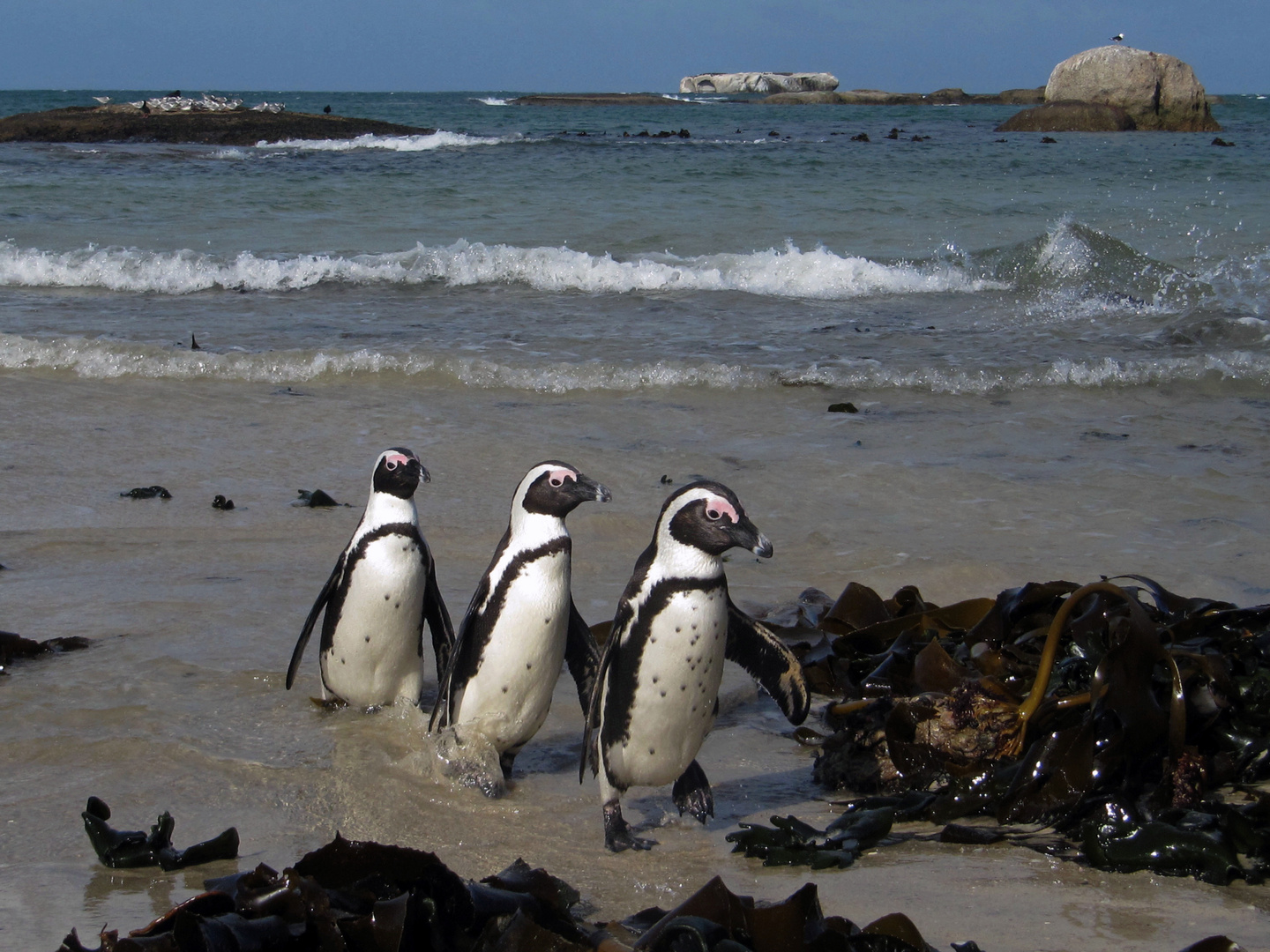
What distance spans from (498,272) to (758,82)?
108 m

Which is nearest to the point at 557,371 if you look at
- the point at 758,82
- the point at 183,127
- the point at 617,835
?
the point at 617,835

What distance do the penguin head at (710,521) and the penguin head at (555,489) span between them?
0.31 metres

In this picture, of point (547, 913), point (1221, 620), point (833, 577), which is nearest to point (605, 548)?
point (833, 577)

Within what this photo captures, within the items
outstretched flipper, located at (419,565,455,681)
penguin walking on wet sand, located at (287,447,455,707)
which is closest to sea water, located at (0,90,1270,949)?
penguin walking on wet sand, located at (287,447,455,707)

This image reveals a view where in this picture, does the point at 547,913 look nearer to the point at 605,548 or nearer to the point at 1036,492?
the point at 605,548

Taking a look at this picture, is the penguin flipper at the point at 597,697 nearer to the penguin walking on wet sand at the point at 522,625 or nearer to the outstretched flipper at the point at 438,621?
the penguin walking on wet sand at the point at 522,625

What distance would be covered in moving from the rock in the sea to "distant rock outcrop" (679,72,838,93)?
68.6m

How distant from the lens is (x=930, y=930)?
84.7 inches

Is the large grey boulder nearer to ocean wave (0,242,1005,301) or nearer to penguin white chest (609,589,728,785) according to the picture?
ocean wave (0,242,1005,301)

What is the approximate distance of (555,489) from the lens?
3.05 metres

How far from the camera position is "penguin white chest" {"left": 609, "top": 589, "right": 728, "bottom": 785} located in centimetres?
277

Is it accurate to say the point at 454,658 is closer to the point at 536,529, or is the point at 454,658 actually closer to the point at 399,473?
the point at 536,529

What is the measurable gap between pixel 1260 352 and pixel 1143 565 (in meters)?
4.63

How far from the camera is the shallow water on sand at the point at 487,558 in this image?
2379 millimetres
